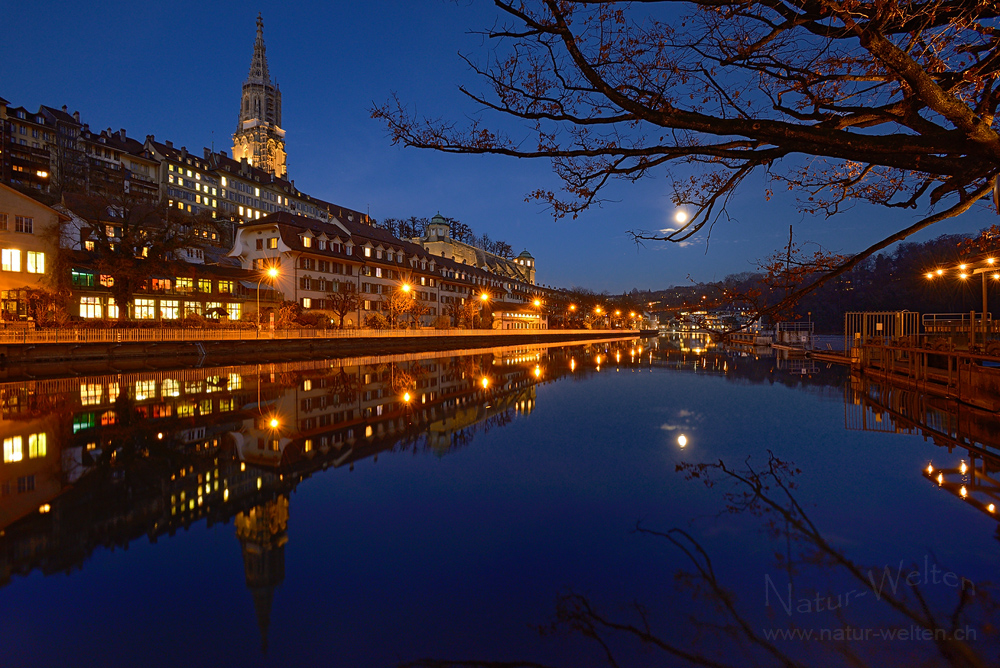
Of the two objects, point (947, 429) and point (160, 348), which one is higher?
point (160, 348)

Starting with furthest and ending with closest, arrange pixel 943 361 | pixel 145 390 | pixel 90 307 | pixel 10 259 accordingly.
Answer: pixel 90 307 < pixel 10 259 < pixel 943 361 < pixel 145 390

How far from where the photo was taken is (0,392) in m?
16.1

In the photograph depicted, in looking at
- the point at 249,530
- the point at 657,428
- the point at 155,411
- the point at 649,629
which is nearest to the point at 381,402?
the point at 155,411

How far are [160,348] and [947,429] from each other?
35.3 m

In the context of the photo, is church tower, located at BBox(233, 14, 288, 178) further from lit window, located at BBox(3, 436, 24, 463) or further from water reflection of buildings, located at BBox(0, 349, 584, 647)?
lit window, located at BBox(3, 436, 24, 463)

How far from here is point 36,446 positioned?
29.4ft

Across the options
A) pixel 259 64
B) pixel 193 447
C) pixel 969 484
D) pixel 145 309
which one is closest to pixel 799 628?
pixel 969 484

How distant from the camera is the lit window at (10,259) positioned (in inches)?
1244

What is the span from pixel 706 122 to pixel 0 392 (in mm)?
22257

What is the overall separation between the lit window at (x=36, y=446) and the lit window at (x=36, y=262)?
33.4 meters

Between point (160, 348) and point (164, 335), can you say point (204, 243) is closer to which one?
point (164, 335)

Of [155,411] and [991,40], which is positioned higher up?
[991,40]

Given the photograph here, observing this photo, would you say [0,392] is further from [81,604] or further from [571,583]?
[571,583]

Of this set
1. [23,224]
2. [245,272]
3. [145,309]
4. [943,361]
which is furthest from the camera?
[245,272]
